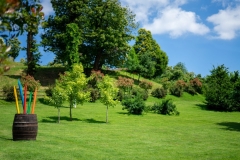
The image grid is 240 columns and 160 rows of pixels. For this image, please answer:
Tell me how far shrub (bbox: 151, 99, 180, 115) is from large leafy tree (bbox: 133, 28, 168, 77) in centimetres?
3780

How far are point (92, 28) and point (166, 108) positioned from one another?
69.2 feet

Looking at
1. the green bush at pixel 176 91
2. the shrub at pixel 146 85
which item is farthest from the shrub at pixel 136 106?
the green bush at pixel 176 91

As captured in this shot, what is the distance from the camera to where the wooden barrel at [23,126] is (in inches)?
428

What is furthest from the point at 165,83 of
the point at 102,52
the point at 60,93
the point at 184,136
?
the point at 184,136

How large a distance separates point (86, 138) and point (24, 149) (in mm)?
3708

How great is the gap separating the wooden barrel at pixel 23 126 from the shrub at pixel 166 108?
17.8 meters

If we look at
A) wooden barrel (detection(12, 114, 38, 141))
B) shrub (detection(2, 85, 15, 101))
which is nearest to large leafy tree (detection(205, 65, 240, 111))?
shrub (detection(2, 85, 15, 101))

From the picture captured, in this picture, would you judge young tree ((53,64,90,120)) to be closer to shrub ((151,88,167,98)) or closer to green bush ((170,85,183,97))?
shrub ((151,88,167,98))

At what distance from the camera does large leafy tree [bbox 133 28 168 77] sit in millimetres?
65188

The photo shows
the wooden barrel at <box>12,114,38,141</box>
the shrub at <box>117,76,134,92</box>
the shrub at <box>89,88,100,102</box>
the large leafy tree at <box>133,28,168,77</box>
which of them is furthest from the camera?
the large leafy tree at <box>133,28,168,77</box>

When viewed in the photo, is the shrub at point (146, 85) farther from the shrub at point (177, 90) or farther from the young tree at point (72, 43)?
the young tree at point (72, 43)

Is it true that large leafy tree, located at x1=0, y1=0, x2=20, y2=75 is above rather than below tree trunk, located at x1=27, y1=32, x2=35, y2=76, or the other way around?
below

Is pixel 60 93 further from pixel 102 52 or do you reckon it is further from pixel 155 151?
pixel 102 52

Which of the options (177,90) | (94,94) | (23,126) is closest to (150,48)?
(177,90)
